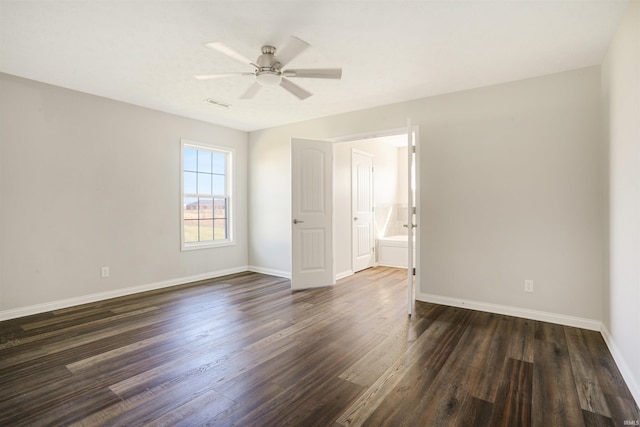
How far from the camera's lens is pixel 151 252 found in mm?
4559

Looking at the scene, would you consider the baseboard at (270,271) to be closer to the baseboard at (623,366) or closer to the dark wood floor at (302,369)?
the dark wood floor at (302,369)

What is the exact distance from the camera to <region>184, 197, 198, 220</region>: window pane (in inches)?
199

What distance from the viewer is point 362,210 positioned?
594 centimetres

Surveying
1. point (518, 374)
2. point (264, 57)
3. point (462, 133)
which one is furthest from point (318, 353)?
point (462, 133)

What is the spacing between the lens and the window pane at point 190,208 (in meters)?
5.06

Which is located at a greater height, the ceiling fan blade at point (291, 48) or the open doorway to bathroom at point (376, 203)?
the ceiling fan blade at point (291, 48)

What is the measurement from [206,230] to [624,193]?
521 centimetres

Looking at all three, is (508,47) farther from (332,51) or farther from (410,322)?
(410,322)

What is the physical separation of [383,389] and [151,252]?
385 cm

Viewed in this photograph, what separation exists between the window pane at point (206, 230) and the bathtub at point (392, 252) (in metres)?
3.25

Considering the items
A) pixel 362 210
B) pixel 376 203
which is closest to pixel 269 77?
pixel 362 210

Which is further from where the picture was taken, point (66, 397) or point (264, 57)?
point (264, 57)

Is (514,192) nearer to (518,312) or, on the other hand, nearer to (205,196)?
(518,312)

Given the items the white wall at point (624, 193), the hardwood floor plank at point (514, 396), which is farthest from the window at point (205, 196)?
the white wall at point (624, 193)
